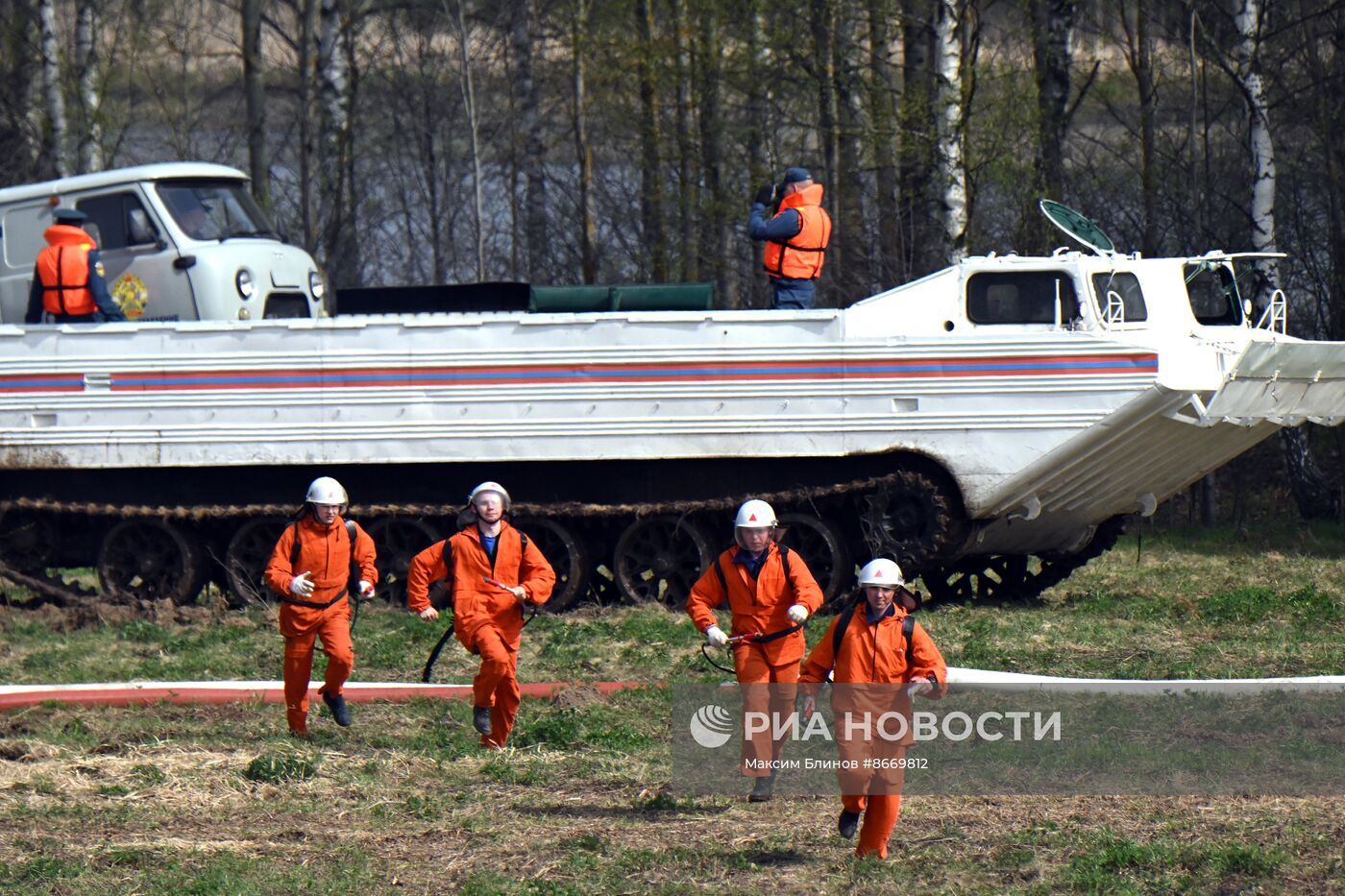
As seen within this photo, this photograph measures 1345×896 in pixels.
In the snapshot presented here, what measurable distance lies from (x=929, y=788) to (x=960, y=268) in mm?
6035

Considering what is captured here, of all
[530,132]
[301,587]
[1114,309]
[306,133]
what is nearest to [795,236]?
[1114,309]

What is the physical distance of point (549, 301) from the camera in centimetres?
1514

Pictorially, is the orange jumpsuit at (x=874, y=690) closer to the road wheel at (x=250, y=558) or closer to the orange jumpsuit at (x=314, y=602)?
the orange jumpsuit at (x=314, y=602)

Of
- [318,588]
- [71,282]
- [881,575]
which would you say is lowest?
[318,588]

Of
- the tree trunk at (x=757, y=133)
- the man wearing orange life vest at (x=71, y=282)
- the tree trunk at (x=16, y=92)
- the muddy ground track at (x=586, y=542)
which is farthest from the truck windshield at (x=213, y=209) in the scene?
the tree trunk at (x=16, y=92)

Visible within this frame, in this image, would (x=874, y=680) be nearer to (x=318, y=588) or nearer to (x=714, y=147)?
(x=318, y=588)

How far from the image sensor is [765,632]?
869 cm

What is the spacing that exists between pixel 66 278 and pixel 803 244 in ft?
19.8

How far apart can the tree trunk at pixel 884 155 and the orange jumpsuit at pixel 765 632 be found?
10.4 m

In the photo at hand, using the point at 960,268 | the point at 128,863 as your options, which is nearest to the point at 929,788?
the point at 128,863

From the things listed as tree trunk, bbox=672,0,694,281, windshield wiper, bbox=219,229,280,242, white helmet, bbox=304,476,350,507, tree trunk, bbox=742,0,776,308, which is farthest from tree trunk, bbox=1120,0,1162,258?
white helmet, bbox=304,476,350,507

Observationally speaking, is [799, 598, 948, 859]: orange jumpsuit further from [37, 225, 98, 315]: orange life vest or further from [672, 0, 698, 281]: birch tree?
[672, 0, 698, 281]: birch tree

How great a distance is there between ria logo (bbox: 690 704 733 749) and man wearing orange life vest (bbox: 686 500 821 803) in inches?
39.4

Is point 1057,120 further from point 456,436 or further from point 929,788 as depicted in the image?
point 929,788
